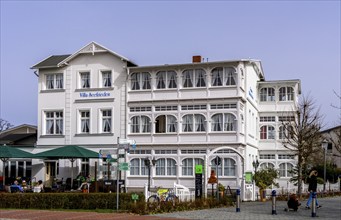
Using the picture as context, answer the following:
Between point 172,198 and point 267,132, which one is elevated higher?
point 267,132

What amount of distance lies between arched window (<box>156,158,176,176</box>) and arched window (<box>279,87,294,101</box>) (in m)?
11.7

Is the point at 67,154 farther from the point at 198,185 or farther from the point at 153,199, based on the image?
the point at 153,199

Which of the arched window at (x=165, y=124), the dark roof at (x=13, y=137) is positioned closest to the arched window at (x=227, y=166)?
the arched window at (x=165, y=124)

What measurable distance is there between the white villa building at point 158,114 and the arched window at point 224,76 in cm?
7

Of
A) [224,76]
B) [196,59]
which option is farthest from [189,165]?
[196,59]

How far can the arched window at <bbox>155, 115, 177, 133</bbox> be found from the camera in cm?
4031

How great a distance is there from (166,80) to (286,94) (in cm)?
1114

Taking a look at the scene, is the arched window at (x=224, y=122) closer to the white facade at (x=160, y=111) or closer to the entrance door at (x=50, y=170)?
the white facade at (x=160, y=111)

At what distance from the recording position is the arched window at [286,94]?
45.4 m

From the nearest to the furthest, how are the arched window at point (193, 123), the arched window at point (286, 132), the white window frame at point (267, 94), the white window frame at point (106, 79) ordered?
the arched window at point (286, 132) < the arched window at point (193, 123) < the white window frame at point (106, 79) < the white window frame at point (267, 94)

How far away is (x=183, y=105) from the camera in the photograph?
39.9 meters

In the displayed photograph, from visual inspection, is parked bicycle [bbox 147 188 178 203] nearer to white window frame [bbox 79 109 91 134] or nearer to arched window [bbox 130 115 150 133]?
arched window [bbox 130 115 150 133]

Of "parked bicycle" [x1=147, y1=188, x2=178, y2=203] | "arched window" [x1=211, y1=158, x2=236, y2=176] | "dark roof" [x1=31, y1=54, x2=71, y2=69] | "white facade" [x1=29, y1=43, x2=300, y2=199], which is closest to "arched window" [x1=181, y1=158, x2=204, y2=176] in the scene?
"white facade" [x1=29, y1=43, x2=300, y2=199]

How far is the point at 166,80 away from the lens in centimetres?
4053
